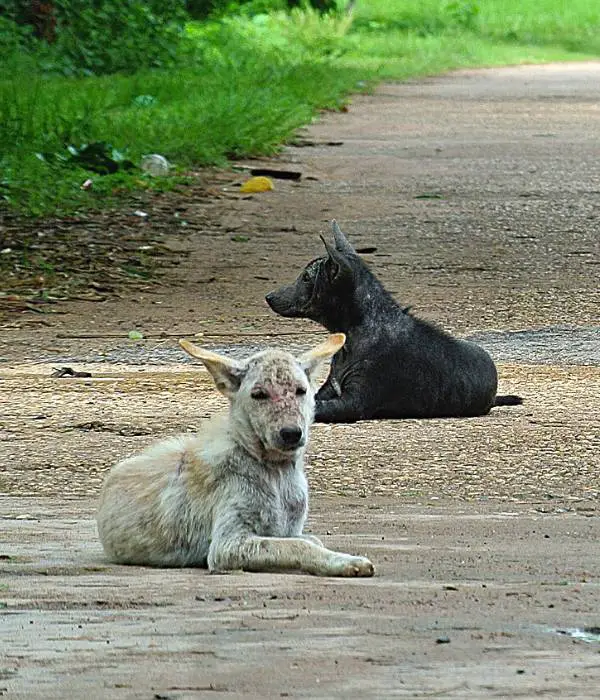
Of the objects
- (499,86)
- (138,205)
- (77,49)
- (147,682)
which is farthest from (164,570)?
(499,86)

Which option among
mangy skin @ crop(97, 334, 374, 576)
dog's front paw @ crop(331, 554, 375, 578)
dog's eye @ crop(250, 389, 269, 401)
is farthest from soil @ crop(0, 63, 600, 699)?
dog's eye @ crop(250, 389, 269, 401)

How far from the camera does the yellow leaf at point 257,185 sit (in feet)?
57.7

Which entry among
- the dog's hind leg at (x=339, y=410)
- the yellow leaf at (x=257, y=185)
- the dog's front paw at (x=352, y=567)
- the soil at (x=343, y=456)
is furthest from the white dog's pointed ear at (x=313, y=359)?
the yellow leaf at (x=257, y=185)

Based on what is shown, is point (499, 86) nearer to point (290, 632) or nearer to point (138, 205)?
point (138, 205)

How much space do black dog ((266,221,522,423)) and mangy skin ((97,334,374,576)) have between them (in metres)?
3.10

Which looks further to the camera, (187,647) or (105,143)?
(105,143)

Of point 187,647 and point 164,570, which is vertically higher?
point 187,647

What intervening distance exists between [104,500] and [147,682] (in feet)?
6.75

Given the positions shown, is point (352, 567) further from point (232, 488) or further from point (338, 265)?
point (338, 265)

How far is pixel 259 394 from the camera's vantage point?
554cm

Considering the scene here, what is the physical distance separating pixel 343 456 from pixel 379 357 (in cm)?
150

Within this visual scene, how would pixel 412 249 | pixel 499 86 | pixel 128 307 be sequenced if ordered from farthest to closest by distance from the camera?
pixel 499 86
pixel 412 249
pixel 128 307

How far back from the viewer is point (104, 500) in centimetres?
582

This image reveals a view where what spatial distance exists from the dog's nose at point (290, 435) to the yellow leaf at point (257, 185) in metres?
12.3
